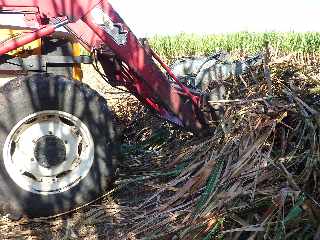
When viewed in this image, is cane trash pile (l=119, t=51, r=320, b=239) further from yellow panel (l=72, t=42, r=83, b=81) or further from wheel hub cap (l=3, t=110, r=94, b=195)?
yellow panel (l=72, t=42, r=83, b=81)

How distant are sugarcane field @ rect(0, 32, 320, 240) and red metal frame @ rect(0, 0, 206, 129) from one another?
250 millimetres

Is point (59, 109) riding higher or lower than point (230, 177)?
higher

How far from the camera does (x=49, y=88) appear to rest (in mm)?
3301

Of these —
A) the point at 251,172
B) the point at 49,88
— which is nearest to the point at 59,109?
the point at 49,88

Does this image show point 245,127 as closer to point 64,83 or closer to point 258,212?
point 258,212

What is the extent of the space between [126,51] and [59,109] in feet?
2.45

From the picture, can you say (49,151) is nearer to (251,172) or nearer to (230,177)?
(230,177)

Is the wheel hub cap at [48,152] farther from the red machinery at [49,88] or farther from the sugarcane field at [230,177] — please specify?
the sugarcane field at [230,177]

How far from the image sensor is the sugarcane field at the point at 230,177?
2408 mm

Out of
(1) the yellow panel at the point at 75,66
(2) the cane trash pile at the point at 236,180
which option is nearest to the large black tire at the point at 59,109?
(2) the cane trash pile at the point at 236,180

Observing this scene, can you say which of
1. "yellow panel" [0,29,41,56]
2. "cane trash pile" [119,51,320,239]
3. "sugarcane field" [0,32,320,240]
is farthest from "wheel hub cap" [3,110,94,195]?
"yellow panel" [0,29,41,56]

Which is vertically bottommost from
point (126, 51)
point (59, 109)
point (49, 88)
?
A: point (59, 109)

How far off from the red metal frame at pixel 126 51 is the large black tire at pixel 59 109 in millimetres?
346

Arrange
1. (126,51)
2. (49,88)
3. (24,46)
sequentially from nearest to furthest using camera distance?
(49,88)
(126,51)
(24,46)
